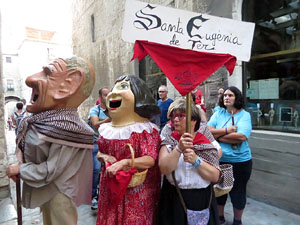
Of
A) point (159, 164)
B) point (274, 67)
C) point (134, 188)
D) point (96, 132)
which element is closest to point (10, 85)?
point (96, 132)

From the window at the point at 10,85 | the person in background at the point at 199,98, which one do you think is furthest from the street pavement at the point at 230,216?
the window at the point at 10,85

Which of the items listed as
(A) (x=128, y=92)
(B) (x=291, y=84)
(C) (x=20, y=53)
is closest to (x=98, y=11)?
(B) (x=291, y=84)

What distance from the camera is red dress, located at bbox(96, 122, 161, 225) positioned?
1.67 metres

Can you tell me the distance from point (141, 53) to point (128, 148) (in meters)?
0.69

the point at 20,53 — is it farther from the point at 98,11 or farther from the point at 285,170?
the point at 285,170

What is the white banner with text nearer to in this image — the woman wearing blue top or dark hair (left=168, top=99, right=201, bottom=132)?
dark hair (left=168, top=99, right=201, bottom=132)

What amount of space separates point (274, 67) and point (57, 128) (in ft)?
11.6

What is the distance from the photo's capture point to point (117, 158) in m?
1.71

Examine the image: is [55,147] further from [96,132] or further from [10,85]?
[10,85]

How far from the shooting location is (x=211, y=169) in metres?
1.58

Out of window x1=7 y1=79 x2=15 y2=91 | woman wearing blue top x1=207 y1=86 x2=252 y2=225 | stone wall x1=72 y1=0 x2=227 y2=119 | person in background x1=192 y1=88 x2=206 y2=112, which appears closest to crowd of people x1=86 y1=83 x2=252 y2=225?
woman wearing blue top x1=207 y1=86 x2=252 y2=225

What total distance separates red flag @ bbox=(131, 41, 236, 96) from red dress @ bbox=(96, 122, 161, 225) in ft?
1.46

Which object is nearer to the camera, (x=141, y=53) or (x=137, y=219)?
(x=141, y=53)

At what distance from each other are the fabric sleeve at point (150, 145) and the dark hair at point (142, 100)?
6.6 inches
